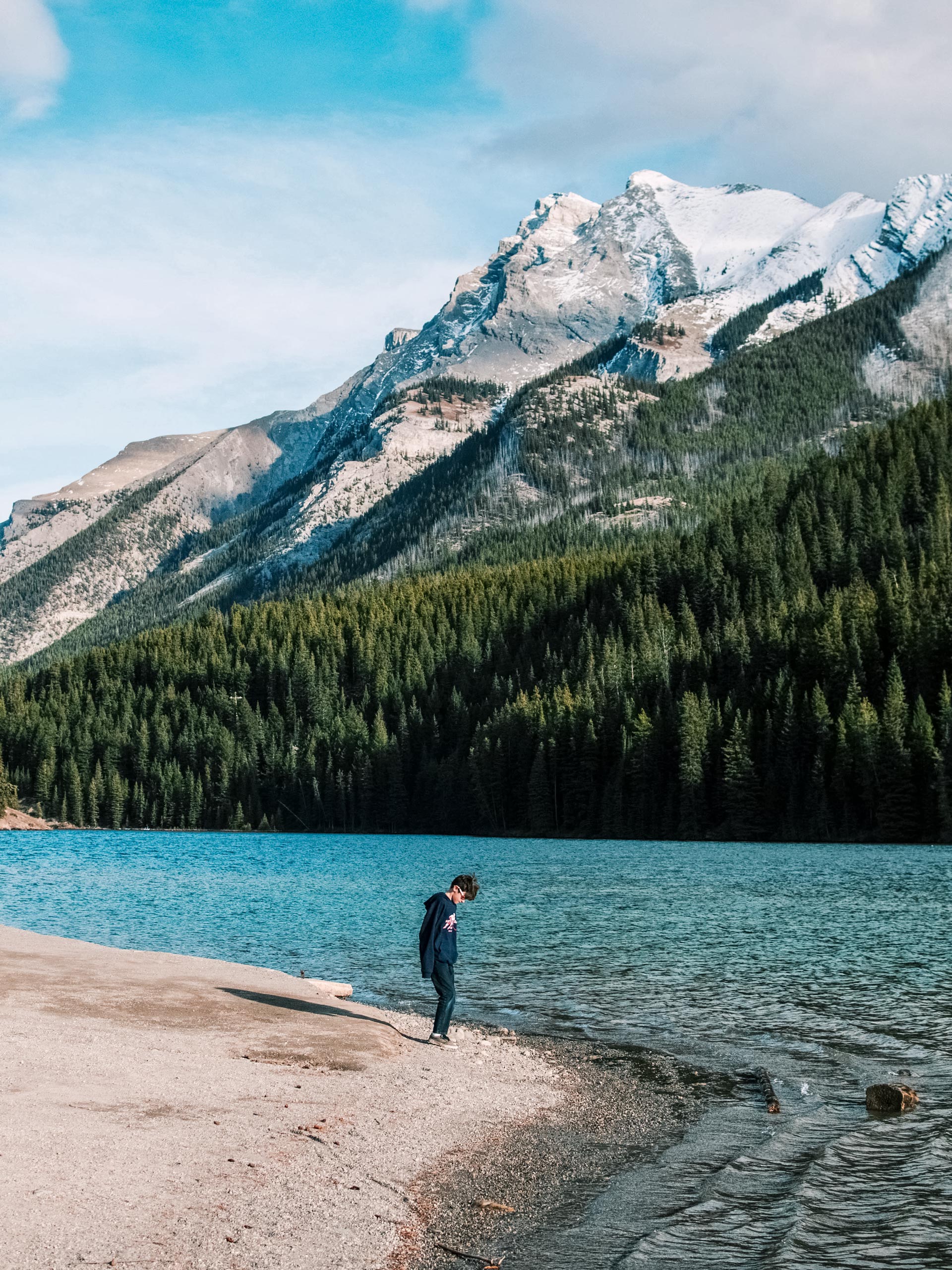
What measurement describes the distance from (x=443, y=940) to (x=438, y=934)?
0.21 metres

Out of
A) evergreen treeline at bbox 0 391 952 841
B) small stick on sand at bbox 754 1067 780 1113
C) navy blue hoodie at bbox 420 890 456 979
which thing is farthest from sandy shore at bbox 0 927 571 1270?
evergreen treeline at bbox 0 391 952 841

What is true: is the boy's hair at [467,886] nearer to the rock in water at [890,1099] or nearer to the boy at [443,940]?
the boy at [443,940]

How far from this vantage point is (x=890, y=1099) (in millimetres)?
20688

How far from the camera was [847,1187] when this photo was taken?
16.5 m

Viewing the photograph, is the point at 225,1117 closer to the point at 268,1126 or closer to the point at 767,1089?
the point at 268,1126

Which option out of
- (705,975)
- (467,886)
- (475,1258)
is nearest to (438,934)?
(467,886)

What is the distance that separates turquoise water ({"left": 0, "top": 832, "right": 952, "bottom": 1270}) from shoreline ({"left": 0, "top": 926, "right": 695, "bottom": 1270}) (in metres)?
1.96

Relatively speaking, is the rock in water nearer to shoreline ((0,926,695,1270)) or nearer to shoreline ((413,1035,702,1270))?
shoreline ((413,1035,702,1270))

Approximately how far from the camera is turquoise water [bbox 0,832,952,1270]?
606 inches

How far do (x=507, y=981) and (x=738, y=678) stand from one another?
12208 cm

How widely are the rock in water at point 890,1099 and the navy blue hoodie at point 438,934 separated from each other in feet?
30.0

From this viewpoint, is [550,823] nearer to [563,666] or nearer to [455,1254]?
[563,666]

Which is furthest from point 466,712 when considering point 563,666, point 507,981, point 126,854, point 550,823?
point 507,981

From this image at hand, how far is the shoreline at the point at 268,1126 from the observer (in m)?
13.5
